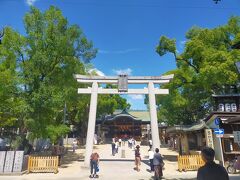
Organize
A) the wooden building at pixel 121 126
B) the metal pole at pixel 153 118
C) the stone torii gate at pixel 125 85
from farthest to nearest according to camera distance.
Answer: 1. the wooden building at pixel 121 126
2. the stone torii gate at pixel 125 85
3. the metal pole at pixel 153 118

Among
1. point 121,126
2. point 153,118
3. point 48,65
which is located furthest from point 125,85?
point 121,126

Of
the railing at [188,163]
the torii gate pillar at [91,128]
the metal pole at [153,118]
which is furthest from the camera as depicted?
the metal pole at [153,118]

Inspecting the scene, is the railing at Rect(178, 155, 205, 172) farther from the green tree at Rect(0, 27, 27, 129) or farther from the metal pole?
the green tree at Rect(0, 27, 27, 129)

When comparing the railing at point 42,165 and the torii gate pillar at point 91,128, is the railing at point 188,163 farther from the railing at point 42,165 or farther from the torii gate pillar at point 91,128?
the railing at point 42,165

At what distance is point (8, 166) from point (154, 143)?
10709mm

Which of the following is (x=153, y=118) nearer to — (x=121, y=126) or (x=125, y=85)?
(x=125, y=85)

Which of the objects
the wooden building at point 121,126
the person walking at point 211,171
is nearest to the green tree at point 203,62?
the person walking at point 211,171

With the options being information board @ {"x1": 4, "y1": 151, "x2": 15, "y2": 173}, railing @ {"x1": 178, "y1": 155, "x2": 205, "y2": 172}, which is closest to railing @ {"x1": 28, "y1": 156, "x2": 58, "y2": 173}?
information board @ {"x1": 4, "y1": 151, "x2": 15, "y2": 173}

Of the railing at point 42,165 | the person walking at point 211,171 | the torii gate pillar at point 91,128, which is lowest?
the railing at point 42,165

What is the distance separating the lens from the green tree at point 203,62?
1973 cm

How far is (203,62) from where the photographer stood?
2138 cm

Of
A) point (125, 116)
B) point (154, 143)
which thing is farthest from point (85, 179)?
point (125, 116)

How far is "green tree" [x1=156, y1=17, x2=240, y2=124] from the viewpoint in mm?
19734

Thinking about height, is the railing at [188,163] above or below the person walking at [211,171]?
below
